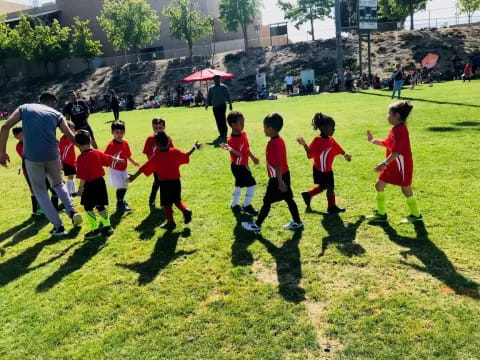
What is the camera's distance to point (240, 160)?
5992mm

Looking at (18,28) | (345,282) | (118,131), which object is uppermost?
(18,28)

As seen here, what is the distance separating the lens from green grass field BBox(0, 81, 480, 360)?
3174mm

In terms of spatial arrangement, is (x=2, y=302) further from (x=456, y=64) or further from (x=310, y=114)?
(x=456, y=64)

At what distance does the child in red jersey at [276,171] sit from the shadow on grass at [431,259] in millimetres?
→ 1298

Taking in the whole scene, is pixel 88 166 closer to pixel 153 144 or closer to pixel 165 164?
pixel 165 164

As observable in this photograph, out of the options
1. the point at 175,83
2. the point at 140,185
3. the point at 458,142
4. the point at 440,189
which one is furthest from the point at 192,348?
the point at 175,83

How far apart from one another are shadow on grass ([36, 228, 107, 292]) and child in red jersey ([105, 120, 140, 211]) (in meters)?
1.28

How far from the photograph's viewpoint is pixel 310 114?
17.0m

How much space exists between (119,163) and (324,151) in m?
3.40

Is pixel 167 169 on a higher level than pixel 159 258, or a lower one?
higher

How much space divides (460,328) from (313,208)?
3126 mm

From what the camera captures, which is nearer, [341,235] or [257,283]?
[257,283]

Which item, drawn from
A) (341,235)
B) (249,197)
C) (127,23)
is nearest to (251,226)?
(249,197)

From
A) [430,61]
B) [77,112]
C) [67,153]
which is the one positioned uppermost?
[430,61]
